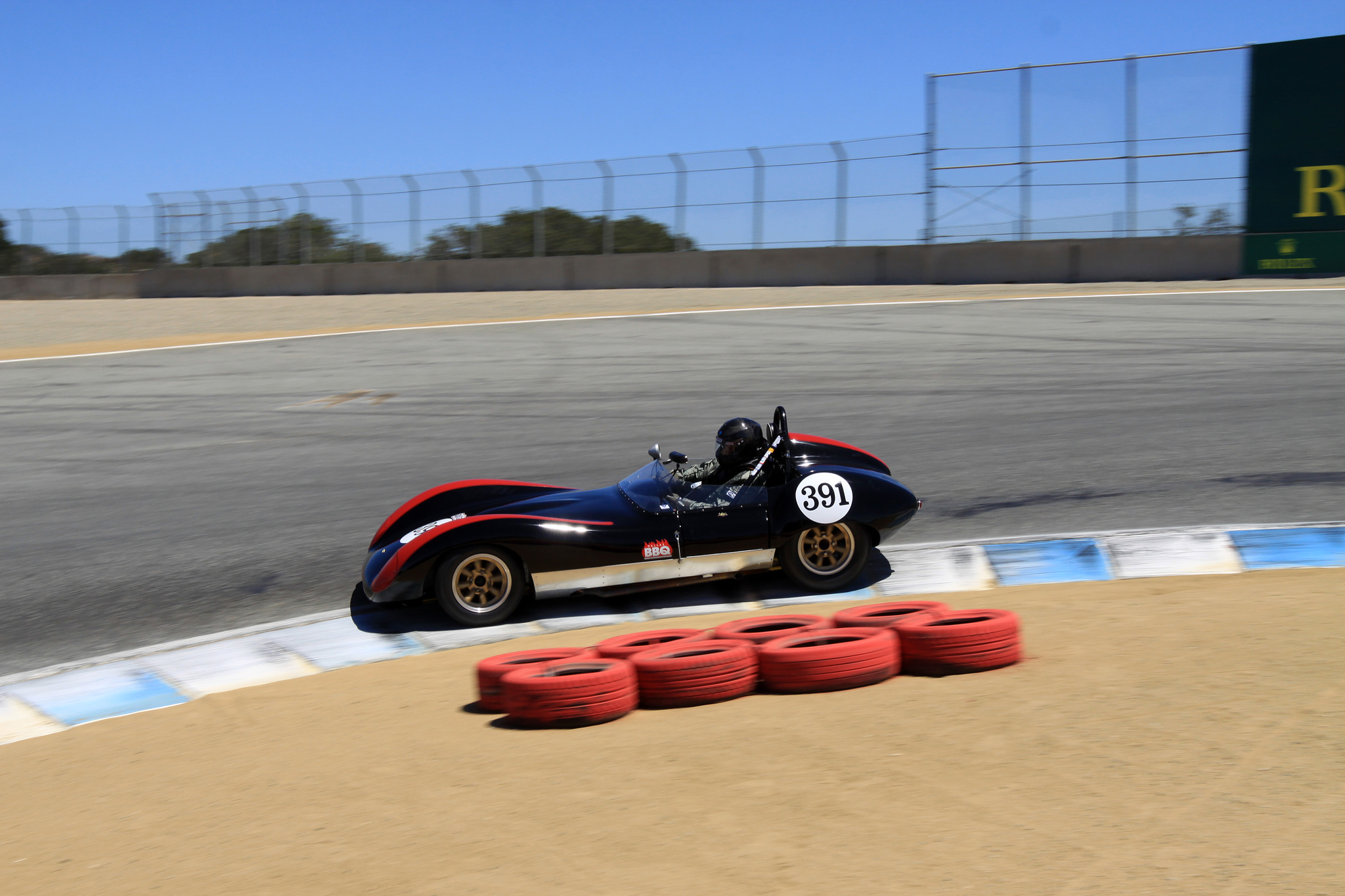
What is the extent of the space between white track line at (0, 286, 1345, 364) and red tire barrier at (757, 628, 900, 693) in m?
16.3

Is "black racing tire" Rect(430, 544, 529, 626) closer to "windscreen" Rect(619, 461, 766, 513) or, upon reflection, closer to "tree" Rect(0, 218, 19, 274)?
"windscreen" Rect(619, 461, 766, 513)

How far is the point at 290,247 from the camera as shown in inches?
1336

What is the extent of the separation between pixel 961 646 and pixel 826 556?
2047 millimetres

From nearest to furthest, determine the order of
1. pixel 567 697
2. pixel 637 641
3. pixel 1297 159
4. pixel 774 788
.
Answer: pixel 774 788, pixel 567 697, pixel 637 641, pixel 1297 159

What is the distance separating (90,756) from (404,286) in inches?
1062

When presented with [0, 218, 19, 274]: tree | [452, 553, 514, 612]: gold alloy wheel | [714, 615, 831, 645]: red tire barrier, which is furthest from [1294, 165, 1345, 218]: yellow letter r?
[0, 218, 19, 274]: tree

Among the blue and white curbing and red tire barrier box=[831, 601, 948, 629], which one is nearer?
red tire barrier box=[831, 601, 948, 629]

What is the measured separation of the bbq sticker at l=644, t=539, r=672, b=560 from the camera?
7.31 m

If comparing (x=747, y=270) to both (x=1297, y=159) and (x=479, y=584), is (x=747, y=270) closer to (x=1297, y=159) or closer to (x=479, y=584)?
(x=1297, y=159)

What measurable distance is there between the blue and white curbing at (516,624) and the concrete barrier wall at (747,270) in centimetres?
1669

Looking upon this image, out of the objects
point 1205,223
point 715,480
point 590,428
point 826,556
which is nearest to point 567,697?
point 715,480

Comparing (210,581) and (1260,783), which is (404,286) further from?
(1260,783)

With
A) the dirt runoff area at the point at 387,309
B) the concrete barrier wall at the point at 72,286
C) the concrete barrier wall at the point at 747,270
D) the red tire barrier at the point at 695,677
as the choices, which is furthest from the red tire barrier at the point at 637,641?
the concrete barrier wall at the point at 72,286

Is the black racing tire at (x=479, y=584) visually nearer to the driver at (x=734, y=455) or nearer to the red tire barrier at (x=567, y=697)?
the driver at (x=734, y=455)
